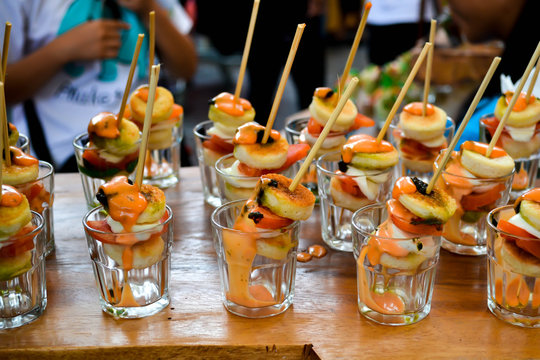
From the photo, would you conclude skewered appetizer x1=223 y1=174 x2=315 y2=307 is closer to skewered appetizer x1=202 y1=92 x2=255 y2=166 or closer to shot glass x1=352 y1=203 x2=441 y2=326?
shot glass x1=352 y1=203 x2=441 y2=326

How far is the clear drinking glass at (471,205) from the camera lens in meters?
1.24

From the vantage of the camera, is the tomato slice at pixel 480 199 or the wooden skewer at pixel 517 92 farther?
the tomato slice at pixel 480 199

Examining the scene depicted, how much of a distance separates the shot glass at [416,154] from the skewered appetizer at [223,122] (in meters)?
0.39

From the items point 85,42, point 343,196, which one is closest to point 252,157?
point 343,196

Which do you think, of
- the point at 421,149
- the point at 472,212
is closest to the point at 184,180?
the point at 421,149

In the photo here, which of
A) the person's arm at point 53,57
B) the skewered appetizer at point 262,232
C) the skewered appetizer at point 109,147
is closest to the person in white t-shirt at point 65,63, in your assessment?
the person's arm at point 53,57

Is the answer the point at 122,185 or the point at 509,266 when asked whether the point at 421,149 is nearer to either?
the point at 509,266

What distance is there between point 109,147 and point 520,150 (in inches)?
39.4

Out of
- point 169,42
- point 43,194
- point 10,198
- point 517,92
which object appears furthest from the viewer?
point 169,42

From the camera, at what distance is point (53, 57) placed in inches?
81.3

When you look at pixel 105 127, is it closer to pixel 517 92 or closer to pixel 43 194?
pixel 43 194

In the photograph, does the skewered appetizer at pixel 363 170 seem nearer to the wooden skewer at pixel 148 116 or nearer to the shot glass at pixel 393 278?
the shot glass at pixel 393 278

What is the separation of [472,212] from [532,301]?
28 centimetres

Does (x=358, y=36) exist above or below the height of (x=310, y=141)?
above
